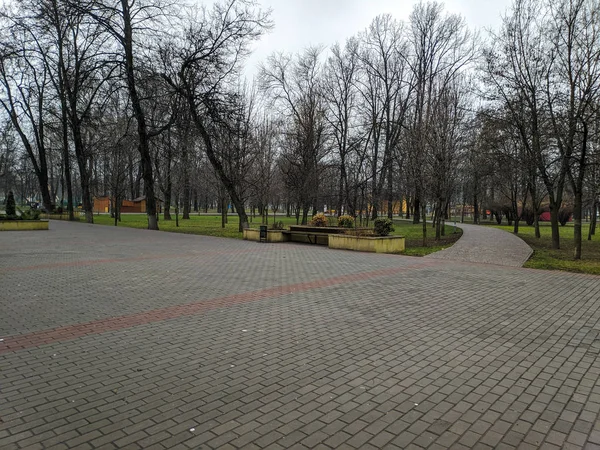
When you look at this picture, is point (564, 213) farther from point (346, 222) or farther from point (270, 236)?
point (270, 236)

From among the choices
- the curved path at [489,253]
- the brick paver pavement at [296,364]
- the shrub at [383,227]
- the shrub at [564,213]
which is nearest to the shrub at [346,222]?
the shrub at [383,227]

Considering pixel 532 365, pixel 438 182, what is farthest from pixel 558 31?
pixel 532 365

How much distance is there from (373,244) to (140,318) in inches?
412

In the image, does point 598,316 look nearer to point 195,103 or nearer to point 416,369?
point 416,369

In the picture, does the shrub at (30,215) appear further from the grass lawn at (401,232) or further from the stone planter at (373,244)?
the stone planter at (373,244)

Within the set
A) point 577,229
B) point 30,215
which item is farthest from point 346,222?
point 30,215

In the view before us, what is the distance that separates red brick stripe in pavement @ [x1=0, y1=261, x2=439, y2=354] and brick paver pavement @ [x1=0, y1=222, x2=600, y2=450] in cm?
3

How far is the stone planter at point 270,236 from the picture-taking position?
1898 centimetres

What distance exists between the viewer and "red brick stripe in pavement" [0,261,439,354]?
4.83 metres

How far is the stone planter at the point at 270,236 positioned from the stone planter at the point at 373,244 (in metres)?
4.16

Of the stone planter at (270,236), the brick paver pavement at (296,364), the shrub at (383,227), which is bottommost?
the brick paver pavement at (296,364)

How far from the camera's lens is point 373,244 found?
15.0 meters

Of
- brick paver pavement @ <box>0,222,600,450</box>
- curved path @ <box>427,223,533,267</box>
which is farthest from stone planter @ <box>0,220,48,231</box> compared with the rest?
curved path @ <box>427,223,533,267</box>

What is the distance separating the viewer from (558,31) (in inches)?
571
